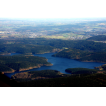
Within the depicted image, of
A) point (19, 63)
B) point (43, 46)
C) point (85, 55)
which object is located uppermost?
point (43, 46)

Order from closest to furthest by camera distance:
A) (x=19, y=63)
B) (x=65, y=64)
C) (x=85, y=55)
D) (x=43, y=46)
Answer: (x=19, y=63)
(x=65, y=64)
(x=85, y=55)
(x=43, y=46)

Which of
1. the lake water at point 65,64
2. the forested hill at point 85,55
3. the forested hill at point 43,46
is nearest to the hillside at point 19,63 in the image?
the lake water at point 65,64

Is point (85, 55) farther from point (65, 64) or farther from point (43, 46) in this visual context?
point (43, 46)

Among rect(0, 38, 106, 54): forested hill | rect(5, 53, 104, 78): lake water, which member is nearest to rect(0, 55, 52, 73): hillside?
rect(5, 53, 104, 78): lake water

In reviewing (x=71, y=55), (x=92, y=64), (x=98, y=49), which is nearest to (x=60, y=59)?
(x=71, y=55)

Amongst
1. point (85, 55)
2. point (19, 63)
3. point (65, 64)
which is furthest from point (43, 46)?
point (19, 63)

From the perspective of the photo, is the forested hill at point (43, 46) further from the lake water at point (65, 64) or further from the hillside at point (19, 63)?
the hillside at point (19, 63)

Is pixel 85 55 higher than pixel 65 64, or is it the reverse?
pixel 85 55

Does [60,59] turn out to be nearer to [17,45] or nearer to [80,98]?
[17,45]

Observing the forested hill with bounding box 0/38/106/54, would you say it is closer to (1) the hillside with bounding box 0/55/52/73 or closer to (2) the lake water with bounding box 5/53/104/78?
(2) the lake water with bounding box 5/53/104/78

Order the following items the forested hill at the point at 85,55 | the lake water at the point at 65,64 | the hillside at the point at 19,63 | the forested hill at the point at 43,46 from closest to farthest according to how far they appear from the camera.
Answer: the hillside at the point at 19,63
the lake water at the point at 65,64
the forested hill at the point at 85,55
the forested hill at the point at 43,46

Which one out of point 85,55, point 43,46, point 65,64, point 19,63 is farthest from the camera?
point 43,46
